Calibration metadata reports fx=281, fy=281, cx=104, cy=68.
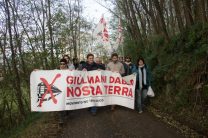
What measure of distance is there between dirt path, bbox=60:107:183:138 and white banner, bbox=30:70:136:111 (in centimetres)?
48

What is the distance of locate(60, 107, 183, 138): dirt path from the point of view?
25.3 ft

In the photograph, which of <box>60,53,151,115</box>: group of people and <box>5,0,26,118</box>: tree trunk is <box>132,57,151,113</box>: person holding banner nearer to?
<box>60,53,151,115</box>: group of people

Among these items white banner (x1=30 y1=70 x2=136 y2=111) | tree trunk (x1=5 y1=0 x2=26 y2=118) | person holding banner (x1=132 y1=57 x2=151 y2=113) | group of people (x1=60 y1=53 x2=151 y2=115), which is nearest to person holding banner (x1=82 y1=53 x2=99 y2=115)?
group of people (x1=60 y1=53 x2=151 y2=115)

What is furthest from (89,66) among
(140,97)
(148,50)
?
(148,50)

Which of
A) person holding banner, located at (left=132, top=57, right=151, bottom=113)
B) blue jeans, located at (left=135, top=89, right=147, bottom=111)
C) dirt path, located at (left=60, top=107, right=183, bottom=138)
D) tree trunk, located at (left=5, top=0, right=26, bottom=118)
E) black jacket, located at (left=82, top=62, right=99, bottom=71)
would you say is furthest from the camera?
tree trunk, located at (left=5, top=0, right=26, bottom=118)

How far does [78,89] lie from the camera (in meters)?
9.79

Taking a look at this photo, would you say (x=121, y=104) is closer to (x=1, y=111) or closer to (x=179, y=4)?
(x=179, y=4)

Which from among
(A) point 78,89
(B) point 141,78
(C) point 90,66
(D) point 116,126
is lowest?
(D) point 116,126

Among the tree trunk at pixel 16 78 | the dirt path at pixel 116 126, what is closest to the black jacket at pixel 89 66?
the dirt path at pixel 116 126

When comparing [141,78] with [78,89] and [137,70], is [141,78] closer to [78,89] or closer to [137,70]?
[137,70]

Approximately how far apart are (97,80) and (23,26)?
53.0ft

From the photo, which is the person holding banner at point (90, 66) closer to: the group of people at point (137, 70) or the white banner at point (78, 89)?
the group of people at point (137, 70)

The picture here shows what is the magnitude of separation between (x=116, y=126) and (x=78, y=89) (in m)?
2.07

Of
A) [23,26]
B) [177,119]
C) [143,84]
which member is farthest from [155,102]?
[23,26]
